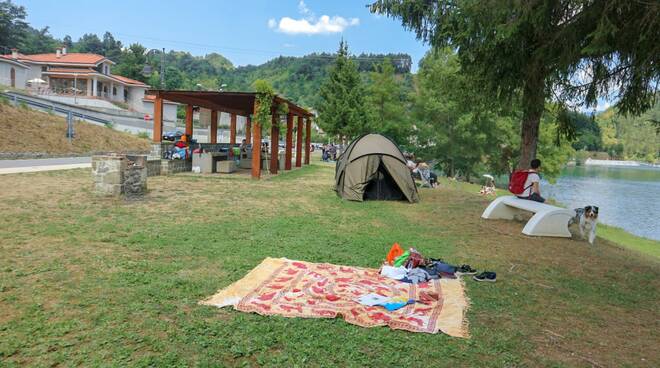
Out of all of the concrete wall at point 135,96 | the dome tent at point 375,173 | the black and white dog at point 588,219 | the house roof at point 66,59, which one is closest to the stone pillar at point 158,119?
the dome tent at point 375,173

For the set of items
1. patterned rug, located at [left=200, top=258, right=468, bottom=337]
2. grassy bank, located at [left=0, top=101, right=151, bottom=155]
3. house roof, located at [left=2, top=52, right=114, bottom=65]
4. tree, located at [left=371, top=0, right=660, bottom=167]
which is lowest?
patterned rug, located at [left=200, top=258, right=468, bottom=337]

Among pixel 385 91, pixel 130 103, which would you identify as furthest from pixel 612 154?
pixel 130 103

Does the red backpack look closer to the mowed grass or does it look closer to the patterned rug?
the mowed grass

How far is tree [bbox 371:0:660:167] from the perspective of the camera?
189 inches

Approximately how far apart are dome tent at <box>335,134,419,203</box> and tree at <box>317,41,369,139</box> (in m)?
14.8

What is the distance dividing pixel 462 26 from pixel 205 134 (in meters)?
32.7

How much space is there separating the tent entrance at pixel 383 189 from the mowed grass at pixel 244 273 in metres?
2.27

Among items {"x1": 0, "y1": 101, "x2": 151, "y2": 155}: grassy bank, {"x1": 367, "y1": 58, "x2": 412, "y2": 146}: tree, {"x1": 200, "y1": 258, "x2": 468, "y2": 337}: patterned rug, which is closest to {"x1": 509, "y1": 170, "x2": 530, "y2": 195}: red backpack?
{"x1": 200, "y1": 258, "x2": 468, "y2": 337}: patterned rug

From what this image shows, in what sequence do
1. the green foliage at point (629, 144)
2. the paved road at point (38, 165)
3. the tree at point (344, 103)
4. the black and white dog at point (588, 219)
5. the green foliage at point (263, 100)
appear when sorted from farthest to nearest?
the green foliage at point (629, 144)
the tree at point (344, 103)
the green foliage at point (263, 100)
the paved road at point (38, 165)
the black and white dog at point (588, 219)

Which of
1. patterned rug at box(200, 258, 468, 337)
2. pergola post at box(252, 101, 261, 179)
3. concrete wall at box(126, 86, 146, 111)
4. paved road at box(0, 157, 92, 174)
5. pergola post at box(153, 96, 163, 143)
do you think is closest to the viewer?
patterned rug at box(200, 258, 468, 337)

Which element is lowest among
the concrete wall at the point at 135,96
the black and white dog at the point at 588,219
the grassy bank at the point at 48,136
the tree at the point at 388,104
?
the black and white dog at the point at 588,219

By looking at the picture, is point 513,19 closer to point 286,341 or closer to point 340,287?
point 340,287

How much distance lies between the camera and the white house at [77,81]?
40969 millimetres

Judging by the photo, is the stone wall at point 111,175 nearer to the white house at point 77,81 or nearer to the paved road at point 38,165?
the paved road at point 38,165
